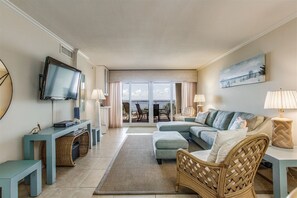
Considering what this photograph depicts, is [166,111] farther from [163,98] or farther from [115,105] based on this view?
[115,105]

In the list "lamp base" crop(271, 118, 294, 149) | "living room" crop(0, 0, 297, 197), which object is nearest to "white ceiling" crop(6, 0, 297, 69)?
"living room" crop(0, 0, 297, 197)

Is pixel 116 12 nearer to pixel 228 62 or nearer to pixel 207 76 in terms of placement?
pixel 228 62

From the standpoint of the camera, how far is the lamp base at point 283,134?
262 cm

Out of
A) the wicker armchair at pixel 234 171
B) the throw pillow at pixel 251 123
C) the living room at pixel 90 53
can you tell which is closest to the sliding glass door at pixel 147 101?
the living room at pixel 90 53

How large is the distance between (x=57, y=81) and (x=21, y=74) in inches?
28.3

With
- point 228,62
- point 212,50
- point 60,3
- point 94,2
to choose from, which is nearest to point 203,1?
point 94,2

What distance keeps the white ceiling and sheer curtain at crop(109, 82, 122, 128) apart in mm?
3466

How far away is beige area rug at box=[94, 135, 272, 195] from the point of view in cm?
253

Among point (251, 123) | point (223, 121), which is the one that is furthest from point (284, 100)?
point (223, 121)

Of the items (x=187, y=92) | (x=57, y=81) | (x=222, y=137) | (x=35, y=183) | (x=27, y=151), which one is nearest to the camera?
(x=222, y=137)

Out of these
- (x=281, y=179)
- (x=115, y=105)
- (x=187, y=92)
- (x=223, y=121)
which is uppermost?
(x=187, y=92)

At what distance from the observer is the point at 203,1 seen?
98.7 inches

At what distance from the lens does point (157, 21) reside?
10.3 ft

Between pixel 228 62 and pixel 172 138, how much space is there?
2943 mm
